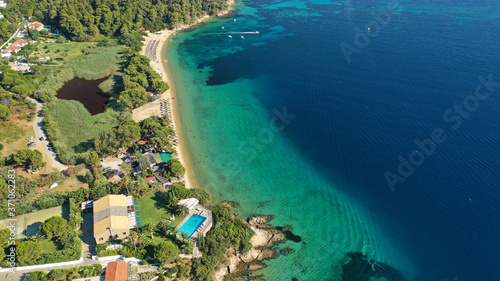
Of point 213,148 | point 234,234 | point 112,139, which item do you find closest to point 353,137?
point 213,148

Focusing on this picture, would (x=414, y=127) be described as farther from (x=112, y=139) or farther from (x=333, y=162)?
(x=112, y=139)

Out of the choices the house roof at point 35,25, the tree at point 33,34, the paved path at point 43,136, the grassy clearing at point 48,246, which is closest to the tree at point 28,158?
the paved path at point 43,136

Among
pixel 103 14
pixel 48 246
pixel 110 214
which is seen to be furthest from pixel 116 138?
pixel 103 14

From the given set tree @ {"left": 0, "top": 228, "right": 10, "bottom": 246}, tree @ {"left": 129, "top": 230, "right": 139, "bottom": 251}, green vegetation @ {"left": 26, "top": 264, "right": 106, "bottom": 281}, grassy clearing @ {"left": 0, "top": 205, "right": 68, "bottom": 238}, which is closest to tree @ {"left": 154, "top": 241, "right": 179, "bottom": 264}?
tree @ {"left": 129, "top": 230, "right": 139, "bottom": 251}

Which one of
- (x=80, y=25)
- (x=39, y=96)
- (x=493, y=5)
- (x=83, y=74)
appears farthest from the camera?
(x=493, y=5)

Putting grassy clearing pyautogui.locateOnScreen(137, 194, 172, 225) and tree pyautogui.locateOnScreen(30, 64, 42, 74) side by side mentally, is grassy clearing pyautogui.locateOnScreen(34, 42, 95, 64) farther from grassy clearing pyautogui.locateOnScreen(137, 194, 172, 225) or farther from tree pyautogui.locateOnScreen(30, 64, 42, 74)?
grassy clearing pyautogui.locateOnScreen(137, 194, 172, 225)

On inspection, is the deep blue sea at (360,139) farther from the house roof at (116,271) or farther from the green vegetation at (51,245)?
the green vegetation at (51,245)

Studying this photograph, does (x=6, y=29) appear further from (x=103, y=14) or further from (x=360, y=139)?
(x=360, y=139)
